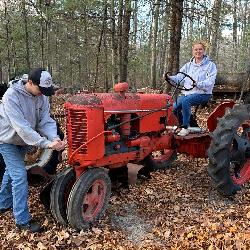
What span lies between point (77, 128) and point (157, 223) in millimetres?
1600

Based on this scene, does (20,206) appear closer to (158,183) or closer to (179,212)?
(179,212)

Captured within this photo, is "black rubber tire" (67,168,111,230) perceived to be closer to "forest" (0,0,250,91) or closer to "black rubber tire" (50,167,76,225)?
"black rubber tire" (50,167,76,225)

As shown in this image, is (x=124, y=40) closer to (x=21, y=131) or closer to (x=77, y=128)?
(x=77, y=128)

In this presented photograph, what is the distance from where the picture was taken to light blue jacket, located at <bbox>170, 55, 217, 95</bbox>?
6203 mm

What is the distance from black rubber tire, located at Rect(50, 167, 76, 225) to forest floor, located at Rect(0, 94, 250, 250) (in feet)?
0.52

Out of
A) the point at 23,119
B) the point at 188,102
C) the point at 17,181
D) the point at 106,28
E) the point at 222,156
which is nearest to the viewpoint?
the point at 23,119

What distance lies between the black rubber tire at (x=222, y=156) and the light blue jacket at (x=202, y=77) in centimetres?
95

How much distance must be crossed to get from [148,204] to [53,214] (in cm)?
145

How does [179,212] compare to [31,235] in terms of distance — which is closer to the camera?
[31,235]

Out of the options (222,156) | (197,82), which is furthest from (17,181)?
(197,82)

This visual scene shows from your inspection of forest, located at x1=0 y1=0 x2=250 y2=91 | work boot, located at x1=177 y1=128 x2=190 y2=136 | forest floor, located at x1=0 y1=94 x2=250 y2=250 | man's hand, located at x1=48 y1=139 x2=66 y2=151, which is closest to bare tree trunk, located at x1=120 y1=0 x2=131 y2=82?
forest, located at x1=0 y1=0 x2=250 y2=91

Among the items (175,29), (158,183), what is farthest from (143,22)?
(158,183)

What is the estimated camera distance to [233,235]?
172 inches

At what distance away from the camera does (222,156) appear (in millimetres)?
5195
